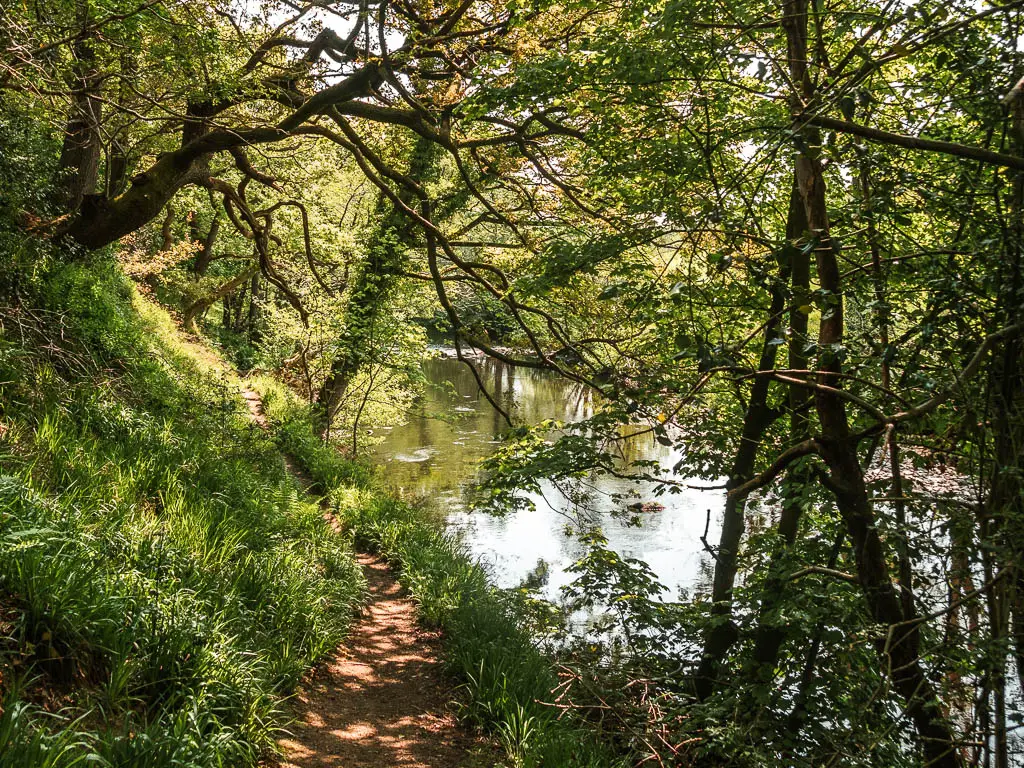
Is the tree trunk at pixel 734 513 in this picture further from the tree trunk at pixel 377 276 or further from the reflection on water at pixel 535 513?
the tree trunk at pixel 377 276

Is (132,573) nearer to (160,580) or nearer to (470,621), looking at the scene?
(160,580)

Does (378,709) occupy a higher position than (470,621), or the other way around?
(470,621)

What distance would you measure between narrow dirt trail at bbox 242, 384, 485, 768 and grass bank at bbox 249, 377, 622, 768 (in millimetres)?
204

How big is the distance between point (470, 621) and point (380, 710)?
1.35m

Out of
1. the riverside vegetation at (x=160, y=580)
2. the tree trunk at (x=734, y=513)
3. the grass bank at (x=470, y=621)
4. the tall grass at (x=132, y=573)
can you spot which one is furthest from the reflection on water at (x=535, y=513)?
the tall grass at (x=132, y=573)

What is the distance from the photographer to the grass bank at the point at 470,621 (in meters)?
4.36

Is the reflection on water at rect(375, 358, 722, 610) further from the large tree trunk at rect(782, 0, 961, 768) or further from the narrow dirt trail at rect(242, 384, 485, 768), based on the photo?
the large tree trunk at rect(782, 0, 961, 768)

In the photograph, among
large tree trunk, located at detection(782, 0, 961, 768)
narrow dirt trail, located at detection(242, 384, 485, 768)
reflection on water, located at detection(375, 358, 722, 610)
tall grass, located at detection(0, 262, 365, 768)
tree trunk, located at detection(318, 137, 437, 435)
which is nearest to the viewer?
tall grass, located at detection(0, 262, 365, 768)

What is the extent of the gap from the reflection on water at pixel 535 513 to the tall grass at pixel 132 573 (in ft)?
7.33

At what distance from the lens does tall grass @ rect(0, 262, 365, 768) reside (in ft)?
9.45

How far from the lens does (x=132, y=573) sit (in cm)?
357

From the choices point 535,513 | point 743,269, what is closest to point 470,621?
point 743,269

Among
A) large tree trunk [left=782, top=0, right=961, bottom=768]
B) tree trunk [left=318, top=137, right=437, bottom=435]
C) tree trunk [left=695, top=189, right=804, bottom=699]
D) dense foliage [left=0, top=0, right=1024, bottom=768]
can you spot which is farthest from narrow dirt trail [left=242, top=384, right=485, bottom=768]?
tree trunk [left=318, top=137, right=437, bottom=435]

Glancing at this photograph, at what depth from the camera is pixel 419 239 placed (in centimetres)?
1273
